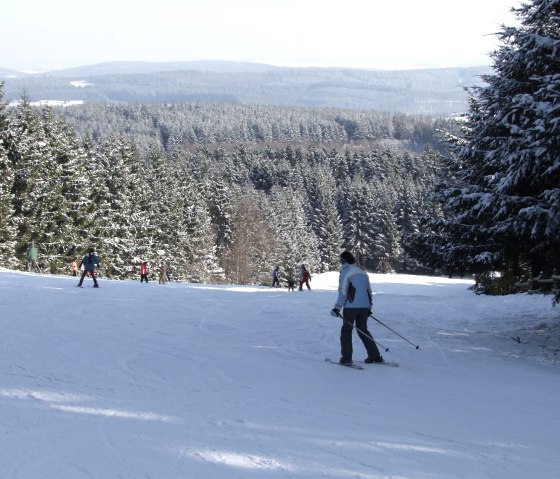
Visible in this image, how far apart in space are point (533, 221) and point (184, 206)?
5385 centimetres

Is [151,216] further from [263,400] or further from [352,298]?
[263,400]

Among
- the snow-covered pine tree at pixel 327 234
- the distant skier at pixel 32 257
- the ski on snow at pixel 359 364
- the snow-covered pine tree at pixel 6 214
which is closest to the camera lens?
the ski on snow at pixel 359 364

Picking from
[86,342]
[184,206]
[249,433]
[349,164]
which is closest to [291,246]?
[184,206]

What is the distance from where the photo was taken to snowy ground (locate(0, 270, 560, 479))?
536 centimetres

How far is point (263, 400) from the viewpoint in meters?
7.50

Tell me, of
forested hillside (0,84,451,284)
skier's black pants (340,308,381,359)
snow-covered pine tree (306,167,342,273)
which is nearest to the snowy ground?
skier's black pants (340,308,381,359)

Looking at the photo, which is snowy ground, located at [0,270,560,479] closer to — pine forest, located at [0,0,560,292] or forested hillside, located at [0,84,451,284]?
pine forest, located at [0,0,560,292]

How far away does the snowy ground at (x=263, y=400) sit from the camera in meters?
5.36

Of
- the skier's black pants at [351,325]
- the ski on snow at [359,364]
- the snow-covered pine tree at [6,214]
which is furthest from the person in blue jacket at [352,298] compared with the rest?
the snow-covered pine tree at [6,214]

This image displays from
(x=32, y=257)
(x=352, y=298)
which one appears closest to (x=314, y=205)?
(x=32, y=257)

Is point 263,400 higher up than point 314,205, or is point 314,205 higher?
point 263,400

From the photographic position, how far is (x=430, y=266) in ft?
49.6

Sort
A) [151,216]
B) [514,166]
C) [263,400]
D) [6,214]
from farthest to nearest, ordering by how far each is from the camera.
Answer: [151,216] → [6,214] → [514,166] → [263,400]

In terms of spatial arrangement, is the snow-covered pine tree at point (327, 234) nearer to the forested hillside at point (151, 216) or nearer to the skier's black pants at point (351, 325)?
the forested hillside at point (151, 216)
